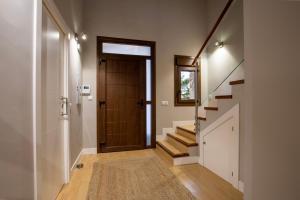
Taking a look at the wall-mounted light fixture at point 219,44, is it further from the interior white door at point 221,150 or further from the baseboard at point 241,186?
the baseboard at point 241,186

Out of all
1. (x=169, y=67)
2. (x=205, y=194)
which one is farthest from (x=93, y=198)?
(x=169, y=67)

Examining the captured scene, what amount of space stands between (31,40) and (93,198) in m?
1.67

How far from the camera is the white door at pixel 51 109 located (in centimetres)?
157

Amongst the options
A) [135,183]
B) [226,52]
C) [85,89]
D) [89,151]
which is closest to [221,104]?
[135,183]

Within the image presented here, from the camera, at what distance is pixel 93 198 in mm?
1863

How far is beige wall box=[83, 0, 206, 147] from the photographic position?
3.50 metres

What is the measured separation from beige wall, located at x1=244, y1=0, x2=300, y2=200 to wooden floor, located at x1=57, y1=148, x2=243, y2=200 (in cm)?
84

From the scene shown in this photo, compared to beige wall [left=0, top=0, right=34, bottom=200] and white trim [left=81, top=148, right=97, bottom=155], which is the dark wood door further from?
beige wall [left=0, top=0, right=34, bottom=200]

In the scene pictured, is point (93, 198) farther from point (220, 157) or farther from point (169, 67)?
point (169, 67)

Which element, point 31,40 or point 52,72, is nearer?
point 31,40

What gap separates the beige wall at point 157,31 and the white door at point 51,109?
4.33 feet

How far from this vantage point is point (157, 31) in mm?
3920

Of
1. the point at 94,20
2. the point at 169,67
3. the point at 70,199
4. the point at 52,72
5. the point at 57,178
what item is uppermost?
the point at 94,20

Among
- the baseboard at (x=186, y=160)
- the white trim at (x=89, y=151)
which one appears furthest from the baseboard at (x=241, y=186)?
the white trim at (x=89, y=151)
